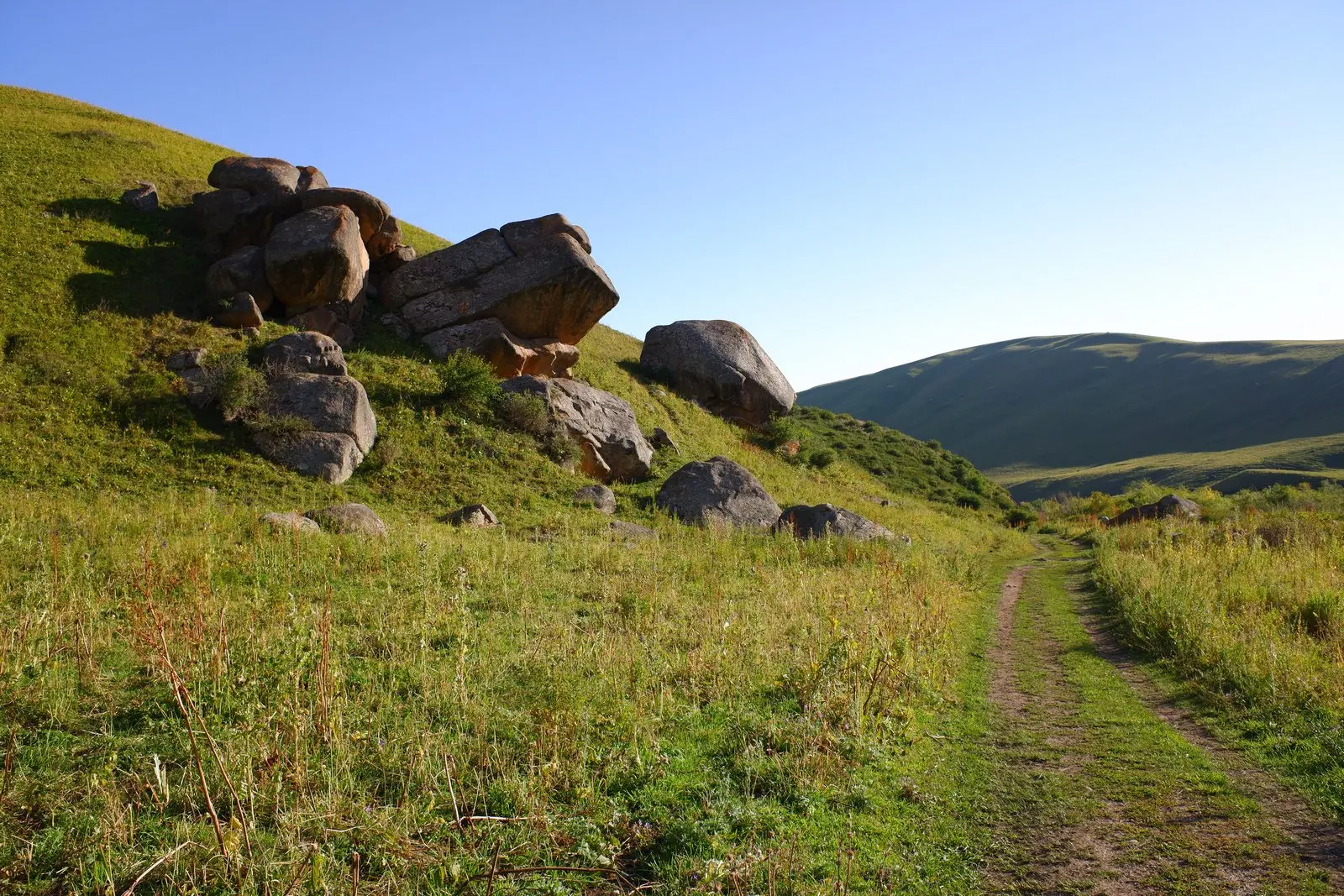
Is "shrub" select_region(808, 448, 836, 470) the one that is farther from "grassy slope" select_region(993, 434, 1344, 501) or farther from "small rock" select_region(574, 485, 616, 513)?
"grassy slope" select_region(993, 434, 1344, 501)

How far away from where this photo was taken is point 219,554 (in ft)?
34.9

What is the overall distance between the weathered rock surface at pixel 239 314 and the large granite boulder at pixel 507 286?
5.37m

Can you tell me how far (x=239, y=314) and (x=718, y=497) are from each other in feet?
50.7

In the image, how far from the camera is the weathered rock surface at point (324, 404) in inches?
790

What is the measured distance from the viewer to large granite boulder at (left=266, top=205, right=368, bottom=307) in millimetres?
23438

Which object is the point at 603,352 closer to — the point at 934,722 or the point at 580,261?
the point at 580,261

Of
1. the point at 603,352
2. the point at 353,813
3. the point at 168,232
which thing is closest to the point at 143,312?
the point at 168,232

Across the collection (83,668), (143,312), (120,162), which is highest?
(120,162)

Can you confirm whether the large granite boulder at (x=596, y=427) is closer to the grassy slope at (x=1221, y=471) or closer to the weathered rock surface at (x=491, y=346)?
the weathered rock surface at (x=491, y=346)

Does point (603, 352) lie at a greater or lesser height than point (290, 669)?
greater

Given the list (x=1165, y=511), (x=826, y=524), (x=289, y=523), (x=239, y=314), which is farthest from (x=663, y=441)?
(x=1165, y=511)

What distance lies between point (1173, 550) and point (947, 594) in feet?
26.5

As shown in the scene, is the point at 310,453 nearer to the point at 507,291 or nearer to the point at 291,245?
the point at 291,245

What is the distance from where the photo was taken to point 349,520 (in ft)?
49.8
